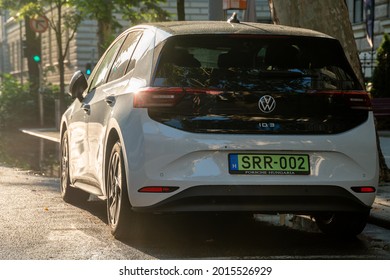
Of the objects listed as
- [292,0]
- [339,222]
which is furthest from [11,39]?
[339,222]

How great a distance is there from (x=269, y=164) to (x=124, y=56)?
2015mm

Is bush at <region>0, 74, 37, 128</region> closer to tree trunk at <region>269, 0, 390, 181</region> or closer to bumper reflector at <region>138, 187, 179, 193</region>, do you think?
tree trunk at <region>269, 0, 390, 181</region>

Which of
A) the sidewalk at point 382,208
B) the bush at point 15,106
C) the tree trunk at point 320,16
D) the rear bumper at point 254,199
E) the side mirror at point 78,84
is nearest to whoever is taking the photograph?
the rear bumper at point 254,199

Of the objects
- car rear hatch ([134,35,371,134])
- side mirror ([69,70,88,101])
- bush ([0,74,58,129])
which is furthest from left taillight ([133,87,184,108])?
bush ([0,74,58,129])

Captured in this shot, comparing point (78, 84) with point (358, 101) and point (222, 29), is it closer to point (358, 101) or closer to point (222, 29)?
point (222, 29)

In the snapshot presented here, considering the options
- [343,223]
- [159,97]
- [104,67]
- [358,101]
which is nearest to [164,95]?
[159,97]

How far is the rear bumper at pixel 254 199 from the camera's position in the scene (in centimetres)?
660

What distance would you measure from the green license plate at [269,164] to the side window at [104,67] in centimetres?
239

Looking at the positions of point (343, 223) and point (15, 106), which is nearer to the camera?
point (343, 223)

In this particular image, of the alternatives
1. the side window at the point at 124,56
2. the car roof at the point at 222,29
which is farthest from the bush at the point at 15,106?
the car roof at the point at 222,29

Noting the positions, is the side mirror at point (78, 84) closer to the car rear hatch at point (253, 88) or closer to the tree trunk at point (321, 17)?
the car rear hatch at point (253, 88)

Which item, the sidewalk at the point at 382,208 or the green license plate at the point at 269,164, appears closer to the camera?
the green license plate at the point at 269,164

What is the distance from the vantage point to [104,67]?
9008 mm

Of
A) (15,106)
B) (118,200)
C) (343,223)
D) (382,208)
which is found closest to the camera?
(118,200)
